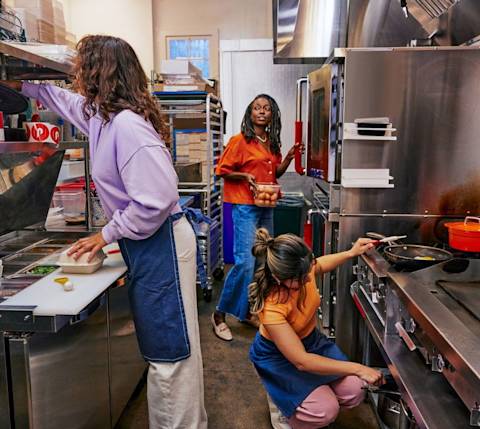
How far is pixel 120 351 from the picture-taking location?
2.01 m

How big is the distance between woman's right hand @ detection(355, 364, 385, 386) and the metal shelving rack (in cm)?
187

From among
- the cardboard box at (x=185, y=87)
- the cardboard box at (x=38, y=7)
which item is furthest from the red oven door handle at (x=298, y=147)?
the cardboard box at (x=38, y=7)

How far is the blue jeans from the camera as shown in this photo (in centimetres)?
293

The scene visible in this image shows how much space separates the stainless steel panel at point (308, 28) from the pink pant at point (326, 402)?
244 centimetres

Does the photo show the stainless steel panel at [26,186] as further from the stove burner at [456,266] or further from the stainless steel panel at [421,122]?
the stove burner at [456,266]

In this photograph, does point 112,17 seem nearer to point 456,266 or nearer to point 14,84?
point 14,84

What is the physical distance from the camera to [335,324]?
2438 mm

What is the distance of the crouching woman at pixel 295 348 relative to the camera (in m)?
1.65

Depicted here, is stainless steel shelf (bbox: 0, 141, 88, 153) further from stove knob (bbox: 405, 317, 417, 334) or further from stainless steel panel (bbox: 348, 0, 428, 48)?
stainless steel panel (bbox: 348, 0, 428, 48)

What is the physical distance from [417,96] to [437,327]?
1.32 m

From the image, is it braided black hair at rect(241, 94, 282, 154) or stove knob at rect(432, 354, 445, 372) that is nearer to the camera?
stove knob at rect(432, 354, 445, 372)

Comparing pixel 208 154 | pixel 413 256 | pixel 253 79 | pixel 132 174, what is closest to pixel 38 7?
pixel 132 174

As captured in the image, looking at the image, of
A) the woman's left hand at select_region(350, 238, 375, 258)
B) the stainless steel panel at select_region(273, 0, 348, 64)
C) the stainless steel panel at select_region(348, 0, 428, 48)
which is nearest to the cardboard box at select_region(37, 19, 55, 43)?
the woman's left hand at select_region(350, 238, 375, 258)

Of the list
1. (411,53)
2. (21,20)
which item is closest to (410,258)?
(411,53)
